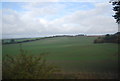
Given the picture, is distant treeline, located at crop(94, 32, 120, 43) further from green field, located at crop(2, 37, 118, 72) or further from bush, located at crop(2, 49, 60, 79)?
bush, located at crop(2, 49, 60, 79)

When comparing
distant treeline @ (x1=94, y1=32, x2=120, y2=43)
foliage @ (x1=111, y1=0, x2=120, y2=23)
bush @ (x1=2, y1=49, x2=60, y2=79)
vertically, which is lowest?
bush @ (x1=2, y1=49, x2=60, y2=79)

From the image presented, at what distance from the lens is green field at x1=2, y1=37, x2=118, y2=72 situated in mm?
3371

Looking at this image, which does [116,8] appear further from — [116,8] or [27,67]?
[27,67]

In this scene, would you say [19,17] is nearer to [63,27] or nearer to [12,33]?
[12,33]

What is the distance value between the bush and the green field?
12 centimetres

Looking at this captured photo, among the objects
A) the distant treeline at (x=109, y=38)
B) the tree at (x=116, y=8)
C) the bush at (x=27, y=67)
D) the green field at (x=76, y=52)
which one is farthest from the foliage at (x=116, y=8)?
the bush at (x=27, y=67)

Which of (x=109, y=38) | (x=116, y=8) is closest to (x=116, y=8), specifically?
(x=116, y=8)

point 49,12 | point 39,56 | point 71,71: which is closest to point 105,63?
point 71,71

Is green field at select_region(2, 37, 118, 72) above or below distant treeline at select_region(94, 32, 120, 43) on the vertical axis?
below

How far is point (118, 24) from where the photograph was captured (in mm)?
3371

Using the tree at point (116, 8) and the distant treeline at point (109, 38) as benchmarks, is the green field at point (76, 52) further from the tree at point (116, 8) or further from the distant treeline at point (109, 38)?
the tree at point (116, 8)

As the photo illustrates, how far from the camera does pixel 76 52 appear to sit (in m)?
3.45

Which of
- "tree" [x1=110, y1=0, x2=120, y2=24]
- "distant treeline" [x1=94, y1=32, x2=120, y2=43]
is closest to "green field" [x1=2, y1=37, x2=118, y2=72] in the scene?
"distant treeline" [x1=94, y1=32, x2=120, y2=43]

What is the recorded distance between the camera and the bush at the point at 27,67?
11.2ft
